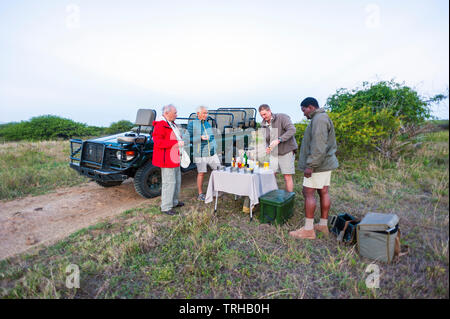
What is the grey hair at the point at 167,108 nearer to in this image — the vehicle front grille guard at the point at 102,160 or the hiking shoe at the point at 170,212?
the vehicle front grille guard at the point at 102,160

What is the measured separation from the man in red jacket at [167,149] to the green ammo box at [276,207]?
5.45ft

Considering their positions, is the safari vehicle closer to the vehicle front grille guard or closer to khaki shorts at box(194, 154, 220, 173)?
the vehicle front grille guard

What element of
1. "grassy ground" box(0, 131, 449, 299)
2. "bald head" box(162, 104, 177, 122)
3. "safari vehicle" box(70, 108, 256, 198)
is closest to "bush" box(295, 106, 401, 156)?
"grassy ground" box(0, 131, 449, 299)

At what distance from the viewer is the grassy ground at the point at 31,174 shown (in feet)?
19.9

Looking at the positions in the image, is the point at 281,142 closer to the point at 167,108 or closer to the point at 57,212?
the point at 167,108

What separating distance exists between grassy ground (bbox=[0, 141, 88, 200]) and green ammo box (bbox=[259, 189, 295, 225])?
555 centimetres

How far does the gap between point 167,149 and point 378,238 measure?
3.39m

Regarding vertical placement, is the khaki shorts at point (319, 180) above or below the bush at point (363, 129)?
below

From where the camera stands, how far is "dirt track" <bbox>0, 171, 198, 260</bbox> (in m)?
3.77

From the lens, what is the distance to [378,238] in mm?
2895

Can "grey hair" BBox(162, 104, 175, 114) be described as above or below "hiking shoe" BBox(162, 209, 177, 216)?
above

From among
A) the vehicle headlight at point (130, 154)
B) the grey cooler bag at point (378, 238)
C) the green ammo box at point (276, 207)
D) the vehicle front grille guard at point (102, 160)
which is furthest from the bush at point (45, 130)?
the grey cooler bag at point (378, 238)

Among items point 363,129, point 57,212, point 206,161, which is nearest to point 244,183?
point 206,161

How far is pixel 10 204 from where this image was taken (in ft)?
17.1
